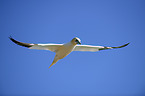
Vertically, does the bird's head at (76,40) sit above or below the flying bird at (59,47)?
above

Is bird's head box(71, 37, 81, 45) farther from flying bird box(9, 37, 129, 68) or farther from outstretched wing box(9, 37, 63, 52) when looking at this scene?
outstretched wing box(9, 37, 63, 52)

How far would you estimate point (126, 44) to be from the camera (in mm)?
19969

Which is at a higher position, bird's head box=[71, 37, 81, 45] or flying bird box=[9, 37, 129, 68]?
bird's head box=[71, 37, 81, 45]

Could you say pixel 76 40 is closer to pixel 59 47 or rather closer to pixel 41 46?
pixel 59 47

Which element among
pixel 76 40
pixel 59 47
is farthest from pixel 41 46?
pixel 76 40

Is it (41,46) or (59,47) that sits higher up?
(59,47)

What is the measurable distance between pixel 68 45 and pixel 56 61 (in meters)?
1.60

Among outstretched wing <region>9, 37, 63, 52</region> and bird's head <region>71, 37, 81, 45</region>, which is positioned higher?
bird's head <region>71, 37, 81, 45</region>

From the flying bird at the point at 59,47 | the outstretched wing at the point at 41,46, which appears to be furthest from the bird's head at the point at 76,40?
the outstretched wing at the point at 41,46

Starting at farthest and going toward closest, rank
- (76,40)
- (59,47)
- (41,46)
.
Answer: (59,47), (41,46), (76,40)

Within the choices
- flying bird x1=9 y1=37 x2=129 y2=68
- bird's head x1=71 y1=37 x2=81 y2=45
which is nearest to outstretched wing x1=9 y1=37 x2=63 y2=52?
flying bird x1=9 y1=37 x2=129 y2=68

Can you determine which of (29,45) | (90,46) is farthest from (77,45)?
(29,45)

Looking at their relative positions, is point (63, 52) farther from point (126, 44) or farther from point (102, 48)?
point (126, 44)

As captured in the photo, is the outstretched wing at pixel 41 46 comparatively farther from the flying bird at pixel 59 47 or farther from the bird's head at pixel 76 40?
the bird's head at pixel 76 40
